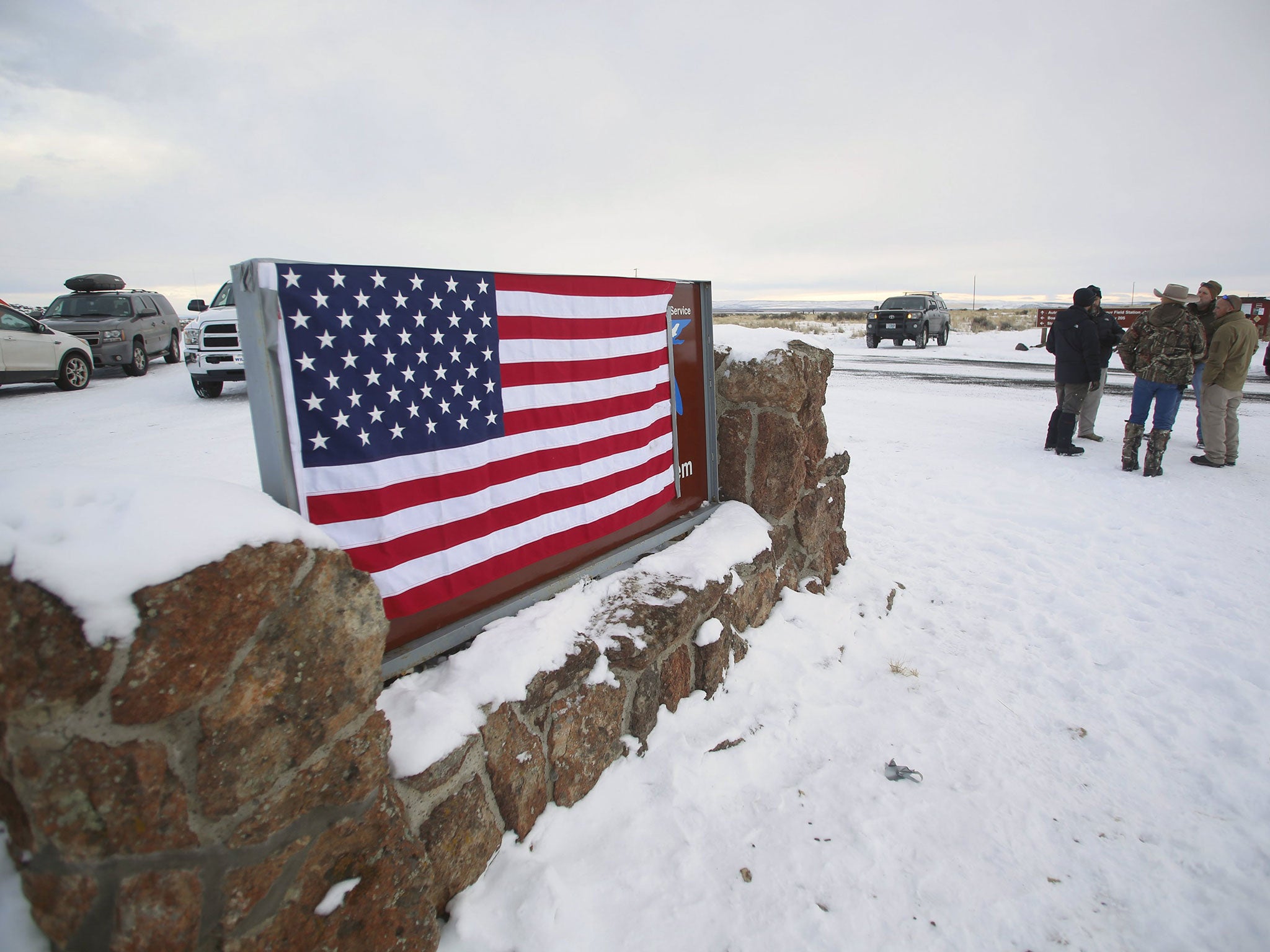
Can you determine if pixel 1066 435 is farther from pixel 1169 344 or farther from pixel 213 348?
pixel 213 348

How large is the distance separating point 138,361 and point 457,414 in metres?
16.5

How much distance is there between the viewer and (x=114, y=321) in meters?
14.3

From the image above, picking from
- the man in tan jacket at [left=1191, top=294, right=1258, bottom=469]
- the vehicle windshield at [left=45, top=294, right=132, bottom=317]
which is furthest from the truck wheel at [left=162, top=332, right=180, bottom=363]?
the man in tan jacket at [left=1191, top=294, right=1258, bottom=469]

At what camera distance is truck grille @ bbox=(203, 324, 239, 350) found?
420 inches

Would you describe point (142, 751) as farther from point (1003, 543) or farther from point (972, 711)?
point (1003, 543)

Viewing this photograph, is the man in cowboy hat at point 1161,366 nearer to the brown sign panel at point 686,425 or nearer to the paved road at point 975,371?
the brown sign panel at point 686,425

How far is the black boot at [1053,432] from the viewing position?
308 inches

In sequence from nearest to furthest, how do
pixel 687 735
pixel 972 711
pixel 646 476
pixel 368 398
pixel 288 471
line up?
pixel 288 471
pixel 368 398
pixel 687 735
pixel 972 711
pixel 646 476

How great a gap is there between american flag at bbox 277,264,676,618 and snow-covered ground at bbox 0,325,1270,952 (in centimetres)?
55

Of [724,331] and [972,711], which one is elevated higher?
[724,331]

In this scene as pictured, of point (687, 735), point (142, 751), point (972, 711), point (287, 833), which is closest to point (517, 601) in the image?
point (687, 735)

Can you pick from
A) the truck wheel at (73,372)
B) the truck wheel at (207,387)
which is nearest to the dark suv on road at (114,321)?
the truck wheel at (73,372)

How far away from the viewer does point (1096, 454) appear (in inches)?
Answer: 304

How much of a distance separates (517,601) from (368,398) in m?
1.02
